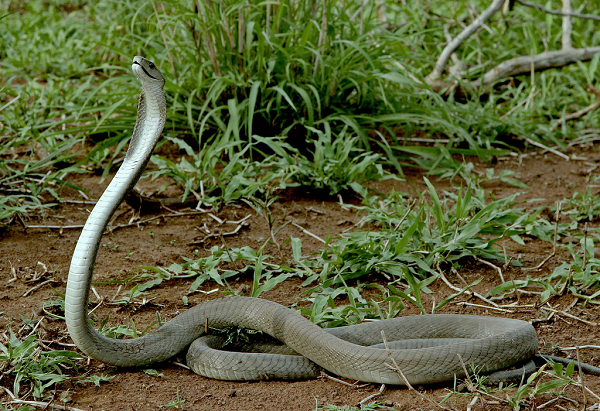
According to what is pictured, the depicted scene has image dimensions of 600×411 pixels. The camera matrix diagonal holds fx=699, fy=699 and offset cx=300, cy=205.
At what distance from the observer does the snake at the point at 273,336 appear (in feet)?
7.80

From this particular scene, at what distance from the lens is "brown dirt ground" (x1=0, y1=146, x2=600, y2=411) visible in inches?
96.0

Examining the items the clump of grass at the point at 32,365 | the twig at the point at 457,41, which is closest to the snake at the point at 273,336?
the clump of grass at the point at 32,365

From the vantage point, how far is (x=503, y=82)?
6645 millimetres

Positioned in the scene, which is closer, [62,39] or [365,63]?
[365,63]

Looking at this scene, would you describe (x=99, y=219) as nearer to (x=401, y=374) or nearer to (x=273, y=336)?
(x=273, y=336)

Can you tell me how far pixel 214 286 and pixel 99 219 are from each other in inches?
47.2

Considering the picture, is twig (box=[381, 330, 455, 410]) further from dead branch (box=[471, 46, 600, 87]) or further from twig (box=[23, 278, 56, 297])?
dead branch (box=[471, 46, 600, 87])

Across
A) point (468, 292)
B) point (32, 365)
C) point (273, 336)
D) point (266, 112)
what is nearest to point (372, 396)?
point (273, 336)

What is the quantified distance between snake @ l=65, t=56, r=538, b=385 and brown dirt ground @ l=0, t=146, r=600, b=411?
67 mm

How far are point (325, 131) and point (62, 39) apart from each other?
3.45 m

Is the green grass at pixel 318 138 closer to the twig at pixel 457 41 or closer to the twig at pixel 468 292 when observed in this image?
the twig at pixel 468 292

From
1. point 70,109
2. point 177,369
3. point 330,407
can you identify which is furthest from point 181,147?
point 330,407

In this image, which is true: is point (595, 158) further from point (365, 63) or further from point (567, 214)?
point (365, 63)

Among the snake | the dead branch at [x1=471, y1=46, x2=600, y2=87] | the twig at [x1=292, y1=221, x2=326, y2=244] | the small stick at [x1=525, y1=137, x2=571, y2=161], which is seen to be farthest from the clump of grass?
the dead branch at [x1=471, y1=46, x2=600, y2=87]
